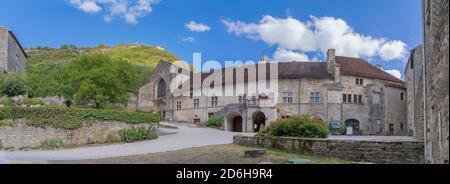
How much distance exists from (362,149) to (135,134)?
49.8 ft

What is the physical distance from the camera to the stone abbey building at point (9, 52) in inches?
1462

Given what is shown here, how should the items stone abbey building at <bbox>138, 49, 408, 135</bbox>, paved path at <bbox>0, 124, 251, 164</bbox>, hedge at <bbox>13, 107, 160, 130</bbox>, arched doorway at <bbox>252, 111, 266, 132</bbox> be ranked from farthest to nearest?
stone abbey building at <bbox>138, 49, 408, 135</bbox>
arched doorway at <bbox>252, 111, 266, 132</bbox>
hedge at <bbox>13, 107, 160, 130</bbox>
paved path at <bbox>0, 124, 251, 164</bbox>

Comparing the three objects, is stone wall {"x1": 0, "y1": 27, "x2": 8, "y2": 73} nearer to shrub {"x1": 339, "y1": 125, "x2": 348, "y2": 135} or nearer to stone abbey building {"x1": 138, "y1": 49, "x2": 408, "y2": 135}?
stone abbey building {"x1": 138, "y1": 49, "x2": 408, "y2": 135}

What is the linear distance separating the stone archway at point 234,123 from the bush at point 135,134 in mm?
14239

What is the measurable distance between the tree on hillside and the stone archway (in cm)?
964

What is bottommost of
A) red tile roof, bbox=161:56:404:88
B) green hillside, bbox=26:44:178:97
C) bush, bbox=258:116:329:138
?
bush, bbox=258:116:329:138

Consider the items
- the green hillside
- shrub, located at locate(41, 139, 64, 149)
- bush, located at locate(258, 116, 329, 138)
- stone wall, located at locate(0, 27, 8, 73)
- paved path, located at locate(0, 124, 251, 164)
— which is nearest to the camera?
A: paved path, located at locate(0, 124, 251, 164)

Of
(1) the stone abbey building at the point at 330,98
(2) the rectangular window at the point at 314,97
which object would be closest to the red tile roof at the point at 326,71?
(1) the stone abbey building at the point at 330,98

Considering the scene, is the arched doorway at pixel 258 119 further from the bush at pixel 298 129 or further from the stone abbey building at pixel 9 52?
the stone abbey building at pixel 9 52

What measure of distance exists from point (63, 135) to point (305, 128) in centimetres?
1300

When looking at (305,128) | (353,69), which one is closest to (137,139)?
(305,128)

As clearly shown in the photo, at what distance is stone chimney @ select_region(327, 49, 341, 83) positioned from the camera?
41.3 m

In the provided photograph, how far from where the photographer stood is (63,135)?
22500 mm

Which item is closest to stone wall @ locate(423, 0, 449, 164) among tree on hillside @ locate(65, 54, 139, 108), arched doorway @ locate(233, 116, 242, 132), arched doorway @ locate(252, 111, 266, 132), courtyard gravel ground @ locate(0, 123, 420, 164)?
courtyard gravel ground @ locate(0, 123, 420, 164)
